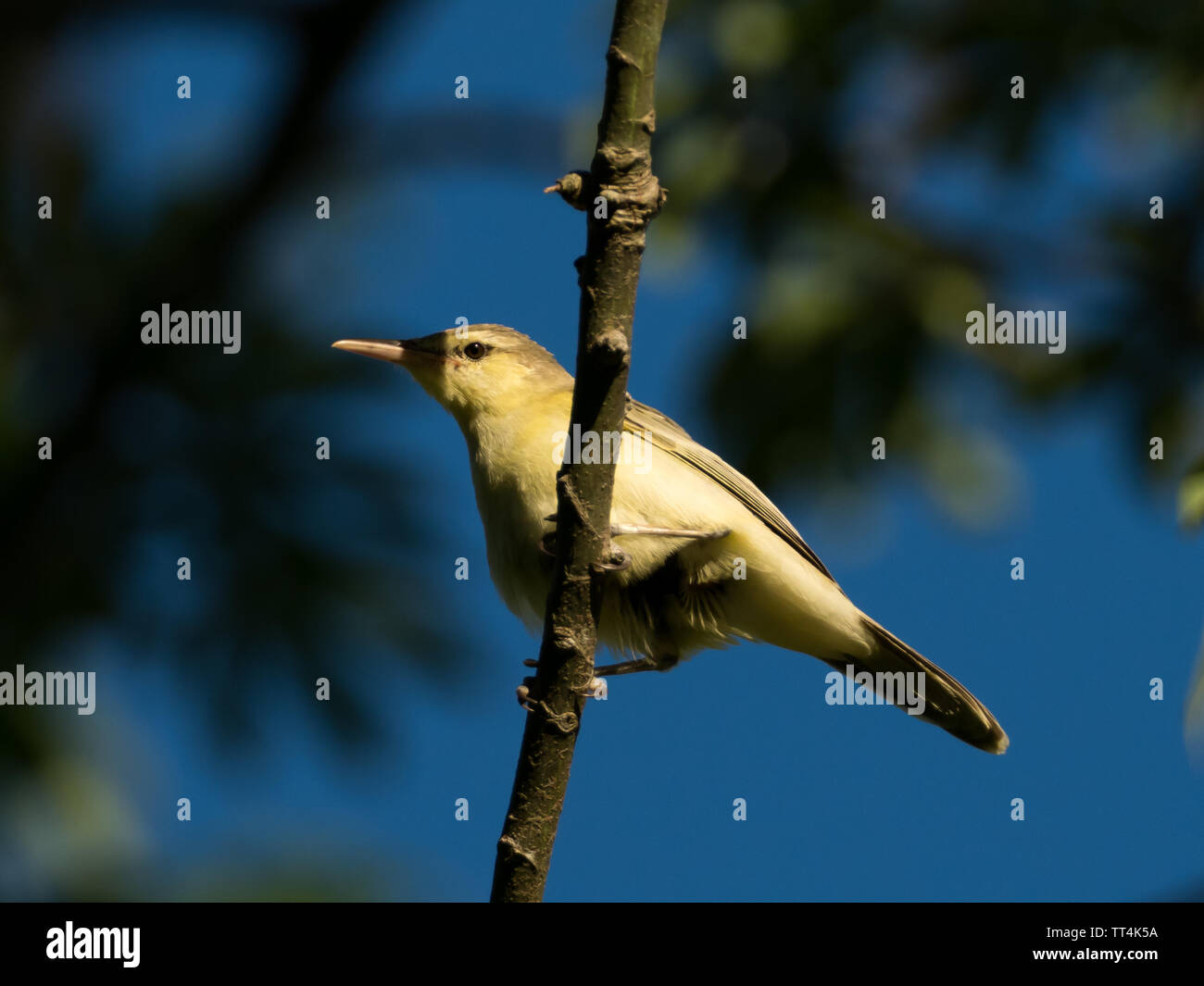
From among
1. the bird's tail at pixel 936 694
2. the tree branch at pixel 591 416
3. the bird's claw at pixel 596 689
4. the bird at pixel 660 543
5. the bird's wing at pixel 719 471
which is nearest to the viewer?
the tree branch at pixel 591 416

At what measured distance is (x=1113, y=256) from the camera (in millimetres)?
5203

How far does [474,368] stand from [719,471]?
1098 millimetres

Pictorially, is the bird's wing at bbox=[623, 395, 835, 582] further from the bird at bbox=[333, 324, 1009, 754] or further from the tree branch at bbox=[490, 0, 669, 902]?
the tree branch at bbox=[490, 0, 669, 902]

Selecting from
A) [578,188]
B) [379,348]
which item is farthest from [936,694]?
[578,188]

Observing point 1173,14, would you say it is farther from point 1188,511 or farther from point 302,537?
point 302,537

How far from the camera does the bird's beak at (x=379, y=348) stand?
5.33 m

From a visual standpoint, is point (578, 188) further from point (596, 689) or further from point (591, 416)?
point (596, 689)

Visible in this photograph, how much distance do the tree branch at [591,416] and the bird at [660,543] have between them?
1054mm

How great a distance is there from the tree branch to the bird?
1.05m

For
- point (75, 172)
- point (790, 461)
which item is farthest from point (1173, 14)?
point (75, 172)

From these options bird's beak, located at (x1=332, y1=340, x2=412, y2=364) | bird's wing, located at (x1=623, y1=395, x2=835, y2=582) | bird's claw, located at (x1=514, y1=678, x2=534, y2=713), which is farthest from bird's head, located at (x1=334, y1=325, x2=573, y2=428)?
bird's claw, located at (x1=514, y1=678, x2=534, y2=713)

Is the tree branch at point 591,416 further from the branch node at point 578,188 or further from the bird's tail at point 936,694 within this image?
the bird's tail at point 936,694

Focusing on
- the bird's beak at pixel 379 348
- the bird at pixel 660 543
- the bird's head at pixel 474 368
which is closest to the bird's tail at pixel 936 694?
the bird at pixel 660 543
